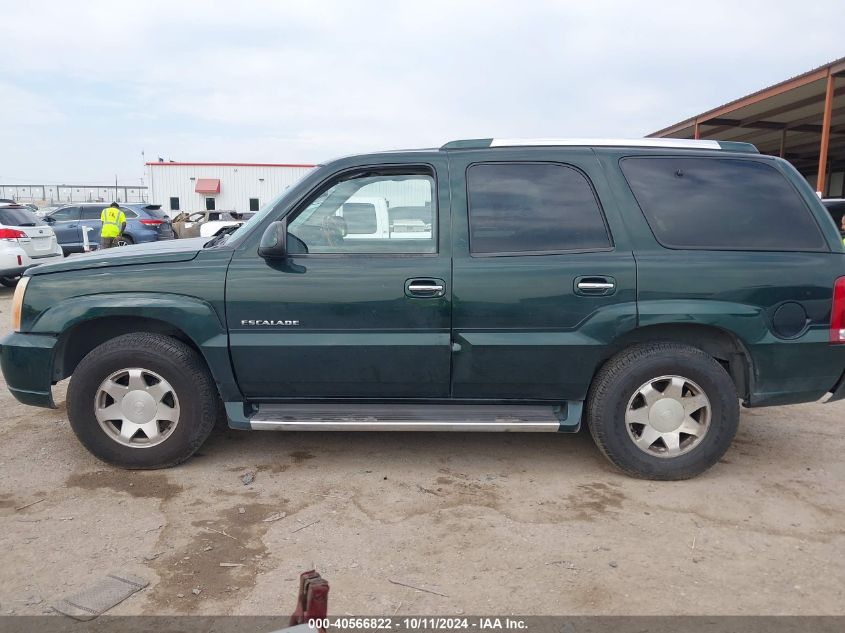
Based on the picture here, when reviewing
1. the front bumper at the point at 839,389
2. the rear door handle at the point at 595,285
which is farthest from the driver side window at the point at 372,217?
the front bumper at the point at 839,389

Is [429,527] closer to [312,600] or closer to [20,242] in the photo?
[312,600]

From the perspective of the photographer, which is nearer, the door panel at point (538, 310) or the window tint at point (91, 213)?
the door panel at point (538, 310)

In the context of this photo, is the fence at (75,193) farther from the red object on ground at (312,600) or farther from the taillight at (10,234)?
the red object on ground at (312,600)

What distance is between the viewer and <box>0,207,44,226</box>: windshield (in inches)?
429

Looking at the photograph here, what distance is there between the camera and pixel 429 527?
3.16 m

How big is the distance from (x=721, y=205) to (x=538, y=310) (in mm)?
1214

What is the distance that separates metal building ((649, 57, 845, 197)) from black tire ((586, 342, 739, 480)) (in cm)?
1085

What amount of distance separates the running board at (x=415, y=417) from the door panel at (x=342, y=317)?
181 mm

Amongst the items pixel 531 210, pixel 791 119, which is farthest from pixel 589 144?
pixel 791 119

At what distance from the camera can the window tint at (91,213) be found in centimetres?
1824

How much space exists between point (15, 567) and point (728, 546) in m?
3.16

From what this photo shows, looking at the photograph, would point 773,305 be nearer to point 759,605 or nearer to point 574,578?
point 759,605

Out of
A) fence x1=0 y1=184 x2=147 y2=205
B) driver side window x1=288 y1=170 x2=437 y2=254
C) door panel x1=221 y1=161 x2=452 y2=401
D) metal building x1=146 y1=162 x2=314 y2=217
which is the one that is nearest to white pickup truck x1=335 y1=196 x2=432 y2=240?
driver side window x1=288 y1=170 x2=437 y2=254

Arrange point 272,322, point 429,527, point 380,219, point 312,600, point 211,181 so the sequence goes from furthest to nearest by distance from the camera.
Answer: point 211,181
point 380,219
point 272,322
point 429,527
point 312,600
